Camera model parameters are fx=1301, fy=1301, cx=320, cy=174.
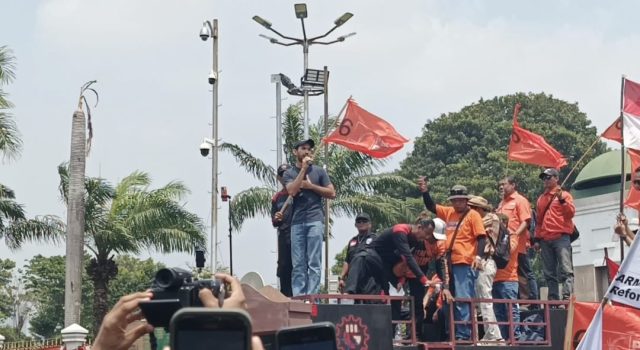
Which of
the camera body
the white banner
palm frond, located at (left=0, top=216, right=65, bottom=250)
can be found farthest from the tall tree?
the camera body

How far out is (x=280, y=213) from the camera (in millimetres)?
13469

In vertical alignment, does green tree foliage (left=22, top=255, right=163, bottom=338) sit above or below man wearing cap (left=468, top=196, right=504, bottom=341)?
above

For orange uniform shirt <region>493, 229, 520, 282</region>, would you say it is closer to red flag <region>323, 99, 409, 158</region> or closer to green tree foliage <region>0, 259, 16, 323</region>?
red flag <region>323, 99, 409, 158</region>

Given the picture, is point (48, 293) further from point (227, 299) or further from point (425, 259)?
point (227, 299)

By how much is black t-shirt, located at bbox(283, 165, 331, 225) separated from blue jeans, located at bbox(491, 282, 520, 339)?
7.11 feet

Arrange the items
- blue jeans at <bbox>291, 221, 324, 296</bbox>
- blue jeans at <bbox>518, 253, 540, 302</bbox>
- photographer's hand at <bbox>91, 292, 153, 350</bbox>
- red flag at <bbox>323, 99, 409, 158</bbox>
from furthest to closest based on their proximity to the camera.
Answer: red flag at <bbox>323, 99, 409, 158</bbox> → blue jeans at <bbox>518, 253, 540, 302</bbox> → blue jeans at <bbox>291, 221, 324, 296</bbox> → photographer's hand at <bbox>91, 292, 153, 350</bbox>

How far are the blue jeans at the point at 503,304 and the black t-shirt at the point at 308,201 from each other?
7.11 ft

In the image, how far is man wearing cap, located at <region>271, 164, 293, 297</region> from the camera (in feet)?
44.0

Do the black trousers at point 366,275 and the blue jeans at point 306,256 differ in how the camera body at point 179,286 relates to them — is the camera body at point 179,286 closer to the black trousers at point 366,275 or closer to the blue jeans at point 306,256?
the blue jeans at point 306,256

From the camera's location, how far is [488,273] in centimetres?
1351

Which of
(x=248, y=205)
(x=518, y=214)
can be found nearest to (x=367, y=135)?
(x=518, y=214)

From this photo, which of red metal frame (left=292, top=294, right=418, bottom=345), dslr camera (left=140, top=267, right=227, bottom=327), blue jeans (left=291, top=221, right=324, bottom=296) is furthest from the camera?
blue jeans (left=291, top=221, right=324, bottom=296)

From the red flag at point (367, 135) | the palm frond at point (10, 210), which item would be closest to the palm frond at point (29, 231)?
the palm frond at point (10, 210)

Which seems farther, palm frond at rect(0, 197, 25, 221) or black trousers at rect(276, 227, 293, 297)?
palm frond at rect(0, 197, 25, 221)
